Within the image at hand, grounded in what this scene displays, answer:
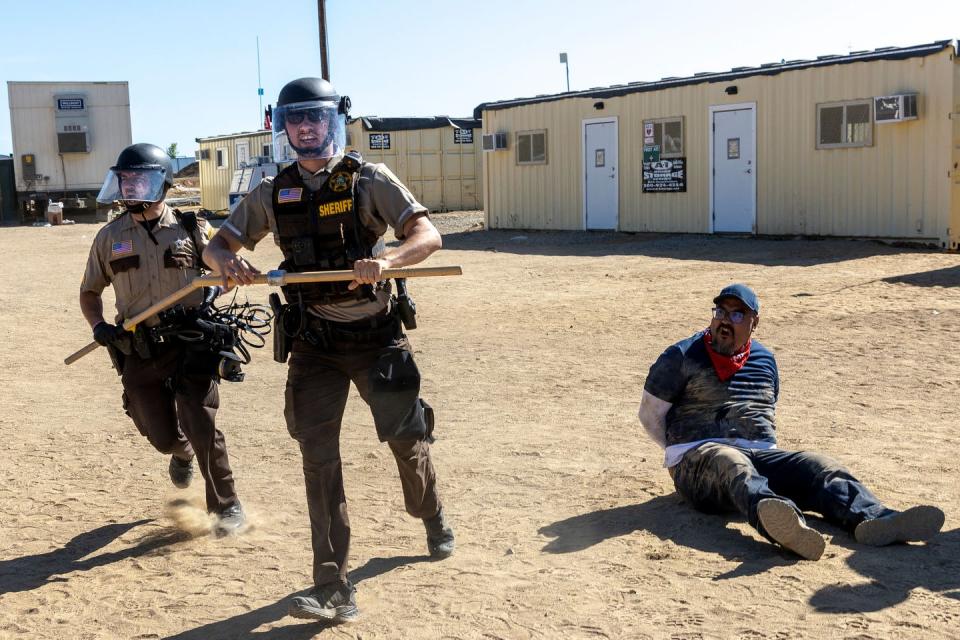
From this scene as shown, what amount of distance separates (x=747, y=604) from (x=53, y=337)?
9692mm

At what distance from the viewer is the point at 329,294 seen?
4180mm

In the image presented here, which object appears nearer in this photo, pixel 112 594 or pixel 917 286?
pixel 112 594

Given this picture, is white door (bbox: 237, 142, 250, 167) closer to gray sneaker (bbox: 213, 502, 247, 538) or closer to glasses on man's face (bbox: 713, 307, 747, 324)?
gray sneaker (bbox: 213, 502, 247, 538)

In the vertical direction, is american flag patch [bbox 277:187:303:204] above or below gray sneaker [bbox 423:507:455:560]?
above

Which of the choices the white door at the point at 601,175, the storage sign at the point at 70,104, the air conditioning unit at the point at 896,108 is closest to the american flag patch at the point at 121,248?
the air conditioning unit at the point at 896,108

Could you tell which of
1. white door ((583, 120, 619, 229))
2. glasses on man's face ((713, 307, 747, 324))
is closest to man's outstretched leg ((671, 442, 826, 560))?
glasses on man's face ((713, 307, 747, 324))

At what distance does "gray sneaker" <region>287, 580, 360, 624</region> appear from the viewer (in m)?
3.93

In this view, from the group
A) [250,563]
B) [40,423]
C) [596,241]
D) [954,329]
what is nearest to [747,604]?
[250,563]

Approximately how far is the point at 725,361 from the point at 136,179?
2.93 m

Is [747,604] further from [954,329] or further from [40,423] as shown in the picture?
[954,329]

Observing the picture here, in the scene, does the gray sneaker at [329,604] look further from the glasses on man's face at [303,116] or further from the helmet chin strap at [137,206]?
the helmet chin strap at [137,206]

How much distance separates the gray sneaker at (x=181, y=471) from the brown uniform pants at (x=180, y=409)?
0.31 meters

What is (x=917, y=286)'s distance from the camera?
13320mm

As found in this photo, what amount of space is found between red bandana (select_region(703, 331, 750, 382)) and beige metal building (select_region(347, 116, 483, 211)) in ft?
90.2
